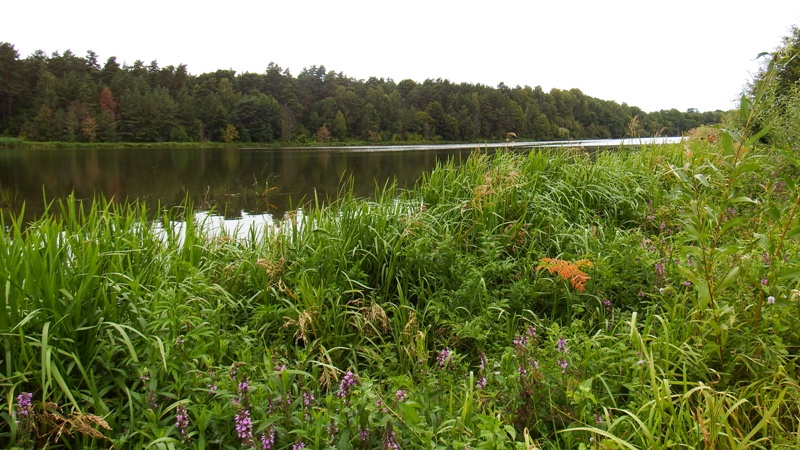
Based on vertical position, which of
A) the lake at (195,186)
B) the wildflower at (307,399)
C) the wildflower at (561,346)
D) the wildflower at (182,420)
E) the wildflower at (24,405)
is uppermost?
the wildflower at (561,346)

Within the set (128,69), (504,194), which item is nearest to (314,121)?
(128,69)

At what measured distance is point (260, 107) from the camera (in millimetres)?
61750

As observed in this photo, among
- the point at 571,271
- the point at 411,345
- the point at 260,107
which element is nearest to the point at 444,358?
the point at 411,345

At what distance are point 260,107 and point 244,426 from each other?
6461 cm

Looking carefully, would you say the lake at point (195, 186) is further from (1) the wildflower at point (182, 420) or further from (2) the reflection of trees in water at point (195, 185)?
(1) the wildflower at point (182, 420)

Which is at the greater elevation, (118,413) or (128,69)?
(128,69)

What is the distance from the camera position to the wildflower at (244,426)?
60.5 inches

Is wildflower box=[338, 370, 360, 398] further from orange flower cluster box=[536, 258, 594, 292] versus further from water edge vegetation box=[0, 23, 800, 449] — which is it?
orange flower cluster box=[536, 258, 594, 292]

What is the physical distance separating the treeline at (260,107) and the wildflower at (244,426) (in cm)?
4056

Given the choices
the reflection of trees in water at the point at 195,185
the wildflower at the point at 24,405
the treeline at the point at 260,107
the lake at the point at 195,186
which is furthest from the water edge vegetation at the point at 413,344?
the treeline at the point at 260,107

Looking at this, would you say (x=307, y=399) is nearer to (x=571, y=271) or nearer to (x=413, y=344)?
(x=413, y=344)

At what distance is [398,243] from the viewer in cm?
334

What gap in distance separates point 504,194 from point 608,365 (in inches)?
93.8

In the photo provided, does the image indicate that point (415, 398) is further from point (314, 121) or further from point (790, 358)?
point (314, 121)
